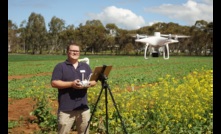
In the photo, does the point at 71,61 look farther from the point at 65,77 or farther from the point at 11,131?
the point at 11,131

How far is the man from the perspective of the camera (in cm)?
499

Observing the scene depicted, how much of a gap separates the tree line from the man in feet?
297

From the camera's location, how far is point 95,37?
102750 mm

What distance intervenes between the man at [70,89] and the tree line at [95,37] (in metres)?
90.5

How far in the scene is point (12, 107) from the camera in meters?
10.8

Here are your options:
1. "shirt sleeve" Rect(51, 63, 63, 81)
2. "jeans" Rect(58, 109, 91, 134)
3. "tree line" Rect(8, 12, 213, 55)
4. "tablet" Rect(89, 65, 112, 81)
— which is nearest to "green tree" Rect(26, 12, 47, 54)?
"tree line" Rect(8, 12, 213, 55)

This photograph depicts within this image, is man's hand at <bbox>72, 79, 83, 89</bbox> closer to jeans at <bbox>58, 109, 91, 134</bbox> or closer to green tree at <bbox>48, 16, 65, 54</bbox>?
jeans at <bbox>58, 109, 91, 134</bbox>

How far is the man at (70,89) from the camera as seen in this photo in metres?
4.99

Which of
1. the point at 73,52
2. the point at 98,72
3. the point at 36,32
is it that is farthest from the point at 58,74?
the point at 36,32

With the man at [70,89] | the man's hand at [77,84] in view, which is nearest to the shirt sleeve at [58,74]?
the man at [70,89]
